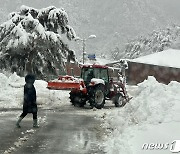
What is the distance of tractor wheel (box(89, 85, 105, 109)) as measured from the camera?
17.5 metres

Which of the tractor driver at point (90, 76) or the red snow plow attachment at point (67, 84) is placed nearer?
the red snow plow attachment at point (67, 84)

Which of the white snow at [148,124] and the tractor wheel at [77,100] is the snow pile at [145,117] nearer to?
the white snow at [148,124]

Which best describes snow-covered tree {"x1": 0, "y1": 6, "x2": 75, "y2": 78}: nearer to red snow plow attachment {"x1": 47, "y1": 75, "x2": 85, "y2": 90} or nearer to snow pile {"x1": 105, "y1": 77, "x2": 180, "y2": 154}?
red snow plow attachment {"x1": 47, "y1": 75, "x2": 85, "y2": 90}

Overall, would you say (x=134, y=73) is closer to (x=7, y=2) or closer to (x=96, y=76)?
Result: (x=96, y=76)

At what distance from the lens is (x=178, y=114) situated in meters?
8.72

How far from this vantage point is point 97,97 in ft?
58.1

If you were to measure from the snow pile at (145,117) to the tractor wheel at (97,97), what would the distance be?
5.01 meters

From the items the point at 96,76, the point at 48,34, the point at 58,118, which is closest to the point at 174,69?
the point at 48,34

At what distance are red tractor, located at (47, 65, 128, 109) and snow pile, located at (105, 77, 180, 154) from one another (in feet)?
16.8

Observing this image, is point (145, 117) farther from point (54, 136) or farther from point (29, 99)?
point (29, 99)

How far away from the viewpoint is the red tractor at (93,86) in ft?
57.2

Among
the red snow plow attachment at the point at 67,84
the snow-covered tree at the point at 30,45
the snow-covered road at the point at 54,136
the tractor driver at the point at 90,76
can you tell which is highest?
the snow-covered tree at the point at 30,45

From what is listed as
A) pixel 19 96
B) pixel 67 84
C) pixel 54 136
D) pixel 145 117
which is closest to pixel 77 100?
pixel 67 84

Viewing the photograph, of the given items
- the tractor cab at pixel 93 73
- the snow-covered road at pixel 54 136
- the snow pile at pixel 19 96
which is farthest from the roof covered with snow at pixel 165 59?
the snow-covered road at pixel 54 136
